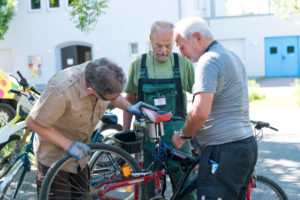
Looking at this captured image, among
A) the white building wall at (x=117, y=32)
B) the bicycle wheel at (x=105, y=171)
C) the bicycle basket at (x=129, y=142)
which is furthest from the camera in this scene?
the white building wall at (x=117, y=32)

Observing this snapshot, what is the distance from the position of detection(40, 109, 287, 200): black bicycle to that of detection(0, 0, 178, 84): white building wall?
20.7 metres

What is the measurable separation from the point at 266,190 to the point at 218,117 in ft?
4.02

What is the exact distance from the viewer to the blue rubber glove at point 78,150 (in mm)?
3117

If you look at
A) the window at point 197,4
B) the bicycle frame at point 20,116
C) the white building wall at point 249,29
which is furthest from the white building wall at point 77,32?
the bicycle frame at point 20,116

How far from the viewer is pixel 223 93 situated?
3094mm

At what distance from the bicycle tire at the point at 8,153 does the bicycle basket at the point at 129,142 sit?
193 centimetres

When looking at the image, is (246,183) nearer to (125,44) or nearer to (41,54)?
(125,44)

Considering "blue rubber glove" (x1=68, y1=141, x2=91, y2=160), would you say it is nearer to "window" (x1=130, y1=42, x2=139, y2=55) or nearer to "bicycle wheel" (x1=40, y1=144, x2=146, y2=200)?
"bicycle wheel" (x1=40, y1=144, x2=146, y2=200)

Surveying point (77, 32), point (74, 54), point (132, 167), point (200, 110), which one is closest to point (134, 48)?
point (77, 32)

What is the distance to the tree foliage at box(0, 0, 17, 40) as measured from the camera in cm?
2370

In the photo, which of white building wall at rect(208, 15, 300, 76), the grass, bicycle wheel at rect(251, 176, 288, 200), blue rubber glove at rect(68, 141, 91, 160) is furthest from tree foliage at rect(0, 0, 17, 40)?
blue rubber glove at rect(68, 141, 91, 160)

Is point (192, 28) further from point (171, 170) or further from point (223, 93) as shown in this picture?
point (171, 170)

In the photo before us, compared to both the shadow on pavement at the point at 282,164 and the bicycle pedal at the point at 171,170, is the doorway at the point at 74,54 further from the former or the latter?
the bicycle pedal at the point at 171,170

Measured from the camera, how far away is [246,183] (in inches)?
135
